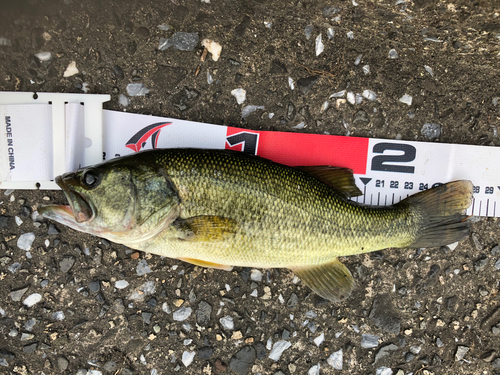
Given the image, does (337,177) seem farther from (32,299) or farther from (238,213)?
(32,299)

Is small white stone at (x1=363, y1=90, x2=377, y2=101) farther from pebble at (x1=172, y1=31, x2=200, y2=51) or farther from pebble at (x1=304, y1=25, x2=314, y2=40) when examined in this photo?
pebble at (x1=172, y1=31, x2=200, y2=51)

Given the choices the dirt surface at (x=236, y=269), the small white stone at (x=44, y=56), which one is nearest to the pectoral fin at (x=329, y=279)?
the dirt surface at (x=236, y=269)

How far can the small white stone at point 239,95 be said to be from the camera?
2.62 m

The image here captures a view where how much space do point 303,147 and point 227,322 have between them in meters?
1.64

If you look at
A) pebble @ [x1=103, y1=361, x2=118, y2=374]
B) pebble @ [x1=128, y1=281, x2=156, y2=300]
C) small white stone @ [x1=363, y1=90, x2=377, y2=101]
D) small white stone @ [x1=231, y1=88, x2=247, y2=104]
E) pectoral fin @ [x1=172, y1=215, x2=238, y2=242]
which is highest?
small white stone @ [x1=363, y1=90, x2=377, y2=101]

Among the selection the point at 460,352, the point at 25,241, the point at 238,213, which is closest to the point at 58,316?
the point at 25,241

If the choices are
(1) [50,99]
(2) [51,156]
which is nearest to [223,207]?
(2) [51,156]

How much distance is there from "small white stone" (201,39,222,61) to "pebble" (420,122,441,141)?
6.22ft

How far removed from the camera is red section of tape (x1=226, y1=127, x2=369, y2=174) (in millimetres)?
2602

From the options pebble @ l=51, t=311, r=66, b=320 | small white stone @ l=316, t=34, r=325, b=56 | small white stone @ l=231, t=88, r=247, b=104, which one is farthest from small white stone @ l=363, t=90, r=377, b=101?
pebble @ l=51, t=311, r=66, b=320

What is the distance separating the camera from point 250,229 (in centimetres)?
216

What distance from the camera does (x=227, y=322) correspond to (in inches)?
104

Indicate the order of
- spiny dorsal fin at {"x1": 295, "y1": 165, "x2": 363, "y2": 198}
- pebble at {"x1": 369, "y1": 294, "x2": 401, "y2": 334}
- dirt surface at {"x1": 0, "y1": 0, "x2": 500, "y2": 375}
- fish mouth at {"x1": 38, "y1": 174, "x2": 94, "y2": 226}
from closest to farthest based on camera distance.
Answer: fish mouth at {"x1": 38, "y1": 174, "x2": 94, "y2": 226}
spiny dorsal fin at {"x1": 295, "y1": 165, "x2": 363, "y2": 198}
dirt surface at {"x1": 0, "y1": 0, "x2": 500, "y2": 375}
pebble at {"x1": 369, "y1": 294, "x2": 401, "y2": 334}

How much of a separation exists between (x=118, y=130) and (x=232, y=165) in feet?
3.70
